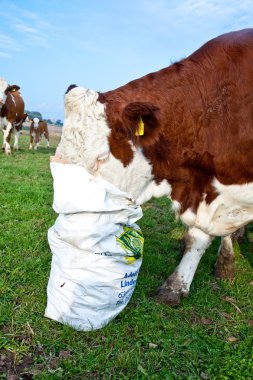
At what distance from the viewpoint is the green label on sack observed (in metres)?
2.82

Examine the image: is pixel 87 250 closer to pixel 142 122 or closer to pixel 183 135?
pixel 142 122

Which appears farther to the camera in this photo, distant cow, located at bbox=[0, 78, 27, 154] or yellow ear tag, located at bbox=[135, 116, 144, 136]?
distant cow, located at bbox=[0, 78, 27, 154]

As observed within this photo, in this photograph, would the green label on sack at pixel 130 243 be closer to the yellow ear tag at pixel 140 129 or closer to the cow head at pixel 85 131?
the cow head at pixel 85 131

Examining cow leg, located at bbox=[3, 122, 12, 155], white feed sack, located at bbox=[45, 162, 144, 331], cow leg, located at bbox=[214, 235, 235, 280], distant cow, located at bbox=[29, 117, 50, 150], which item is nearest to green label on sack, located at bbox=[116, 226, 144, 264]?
white feed sack, located at bbox=[45, 162, 144, 331]

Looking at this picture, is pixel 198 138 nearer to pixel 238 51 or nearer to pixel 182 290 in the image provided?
pixel 238 51

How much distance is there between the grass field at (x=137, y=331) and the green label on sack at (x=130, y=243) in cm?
48

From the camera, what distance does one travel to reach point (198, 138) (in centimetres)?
315

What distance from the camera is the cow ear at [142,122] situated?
2.82 metres

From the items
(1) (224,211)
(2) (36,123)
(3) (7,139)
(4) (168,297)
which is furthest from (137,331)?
(2) (36,123)

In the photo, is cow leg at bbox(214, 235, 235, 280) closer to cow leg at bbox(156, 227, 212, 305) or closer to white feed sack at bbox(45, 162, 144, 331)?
cow leg at bbox(156, 227, 212, 305)

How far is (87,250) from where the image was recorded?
270cm

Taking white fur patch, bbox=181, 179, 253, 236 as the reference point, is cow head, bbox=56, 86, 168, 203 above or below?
above

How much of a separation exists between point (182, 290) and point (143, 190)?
0.89 m

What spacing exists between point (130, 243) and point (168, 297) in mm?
720
